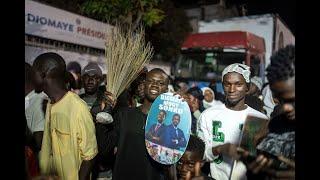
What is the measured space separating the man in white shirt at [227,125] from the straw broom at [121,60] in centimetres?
93

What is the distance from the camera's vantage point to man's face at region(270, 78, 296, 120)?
2.28 metres

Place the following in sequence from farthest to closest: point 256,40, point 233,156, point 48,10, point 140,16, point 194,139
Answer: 1. point 256,40
2. point 140,16
3. point 48,10
4. point 194,139
5. point 233,156

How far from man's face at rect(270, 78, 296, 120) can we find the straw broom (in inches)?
65.5

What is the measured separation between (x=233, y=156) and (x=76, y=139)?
1.17m

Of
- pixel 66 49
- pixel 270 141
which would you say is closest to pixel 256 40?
pixel 66 49

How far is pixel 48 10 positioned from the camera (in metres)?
9.30

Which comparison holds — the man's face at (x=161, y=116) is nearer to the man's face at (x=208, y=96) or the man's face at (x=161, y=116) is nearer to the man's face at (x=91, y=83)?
the man's face at (x=91, y=83)

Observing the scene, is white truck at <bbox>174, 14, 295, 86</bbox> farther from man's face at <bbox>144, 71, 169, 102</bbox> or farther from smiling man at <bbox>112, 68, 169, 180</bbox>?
smiling man at <bbox>112, 68, 169, 180</bbox>

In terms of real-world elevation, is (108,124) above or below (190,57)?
below

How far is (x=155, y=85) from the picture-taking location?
3.18m

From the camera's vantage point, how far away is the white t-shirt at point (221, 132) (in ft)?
9.53
